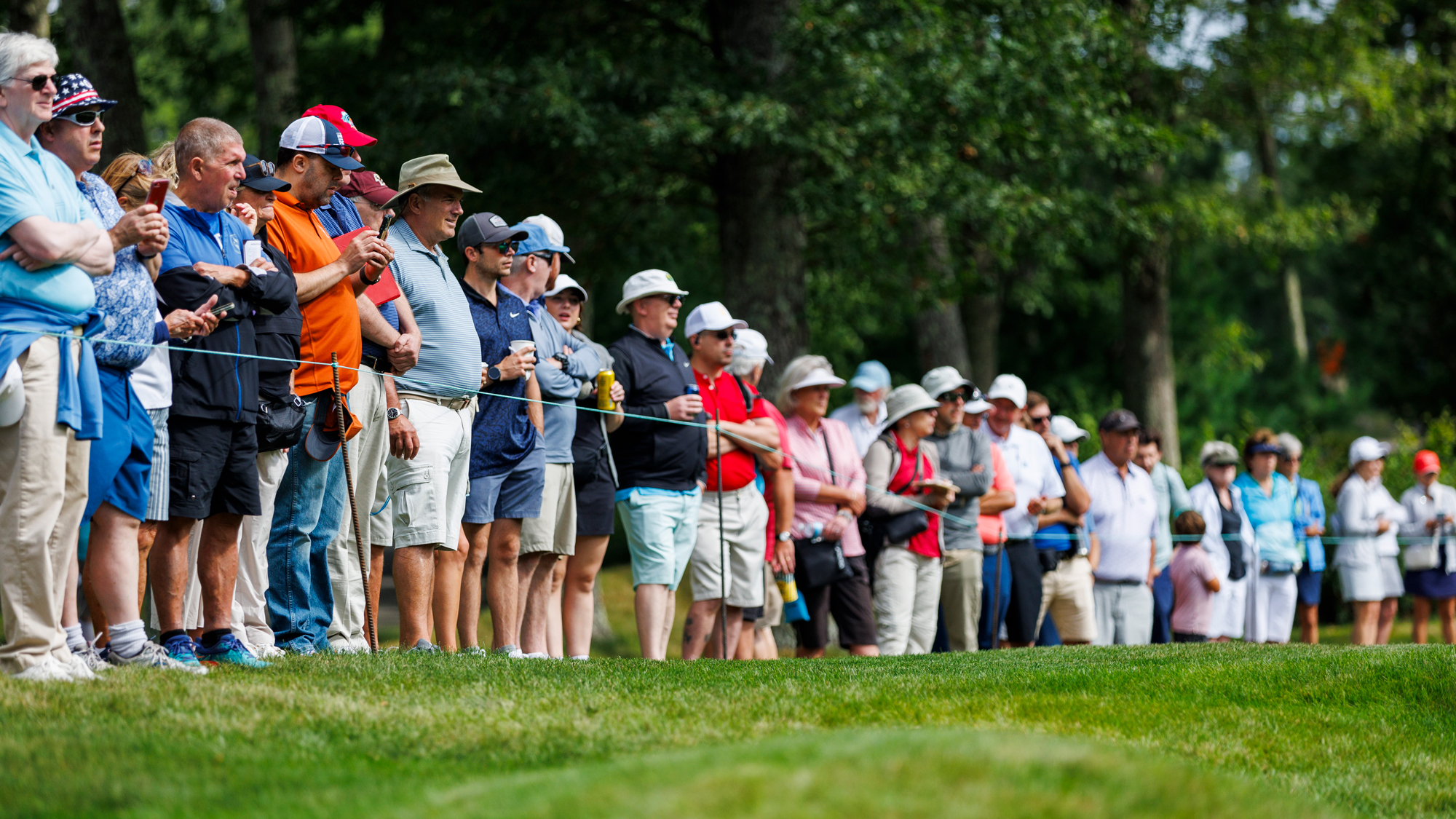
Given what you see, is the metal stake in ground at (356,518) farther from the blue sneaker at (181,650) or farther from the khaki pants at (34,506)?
the khaki pants at (34,506)

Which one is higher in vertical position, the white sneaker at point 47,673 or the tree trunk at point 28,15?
the tree trunk at point 28,15

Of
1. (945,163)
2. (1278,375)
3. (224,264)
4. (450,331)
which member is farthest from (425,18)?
(1278,375)

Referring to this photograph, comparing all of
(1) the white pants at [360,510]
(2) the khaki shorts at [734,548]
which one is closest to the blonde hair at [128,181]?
Answer: (1) the white pants at [360,510]

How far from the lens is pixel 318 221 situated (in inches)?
283

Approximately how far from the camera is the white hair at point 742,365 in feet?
33.5

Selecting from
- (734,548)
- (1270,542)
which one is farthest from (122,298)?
(1270,542)

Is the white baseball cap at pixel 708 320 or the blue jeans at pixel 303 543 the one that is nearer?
the blue jeans at pixel 303 543

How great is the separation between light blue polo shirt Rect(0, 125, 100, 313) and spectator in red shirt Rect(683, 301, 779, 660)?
445 centimetres

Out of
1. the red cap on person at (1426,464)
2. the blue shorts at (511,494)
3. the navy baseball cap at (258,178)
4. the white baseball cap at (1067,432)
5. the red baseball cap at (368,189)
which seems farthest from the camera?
the red cap on person at (1426,464)

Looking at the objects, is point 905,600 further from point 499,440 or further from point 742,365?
point 499,440

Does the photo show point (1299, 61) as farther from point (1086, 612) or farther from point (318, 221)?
point (318, 221)

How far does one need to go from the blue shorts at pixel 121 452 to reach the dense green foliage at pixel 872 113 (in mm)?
7454

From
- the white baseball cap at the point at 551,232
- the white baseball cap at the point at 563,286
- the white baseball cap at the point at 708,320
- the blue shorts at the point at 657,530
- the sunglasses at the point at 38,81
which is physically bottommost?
the blue shorts at the point at 657,530

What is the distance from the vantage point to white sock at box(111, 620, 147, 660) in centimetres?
589
